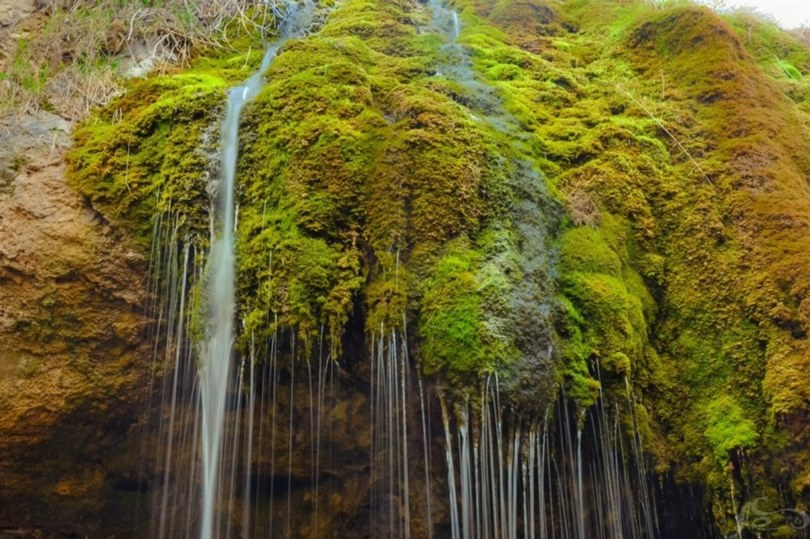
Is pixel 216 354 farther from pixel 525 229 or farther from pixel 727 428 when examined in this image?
pixel 727 428

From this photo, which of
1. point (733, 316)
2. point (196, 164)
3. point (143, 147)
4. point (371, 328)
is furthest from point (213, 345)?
point (733, 316)

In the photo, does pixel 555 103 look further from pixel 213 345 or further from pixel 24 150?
pixel 24 150

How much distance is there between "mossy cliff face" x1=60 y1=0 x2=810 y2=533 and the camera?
3.91 meters

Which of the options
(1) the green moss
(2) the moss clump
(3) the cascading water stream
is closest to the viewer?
(1) the green moss

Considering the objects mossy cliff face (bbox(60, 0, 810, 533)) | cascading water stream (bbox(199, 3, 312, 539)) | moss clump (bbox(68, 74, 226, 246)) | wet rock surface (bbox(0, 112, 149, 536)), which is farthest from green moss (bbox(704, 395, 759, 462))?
wet rock surface (bbox(0, 112, 149, 536))

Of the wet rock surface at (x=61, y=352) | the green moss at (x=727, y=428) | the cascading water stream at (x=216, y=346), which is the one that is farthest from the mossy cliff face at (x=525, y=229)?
the wet rock surface at (x=61, y=352)

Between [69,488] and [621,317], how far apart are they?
162 inches

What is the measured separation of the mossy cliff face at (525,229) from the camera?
3.91 m

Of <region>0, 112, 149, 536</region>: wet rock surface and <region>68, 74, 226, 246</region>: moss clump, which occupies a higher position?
<region>68, 74, 226, 246</region>: moss clump

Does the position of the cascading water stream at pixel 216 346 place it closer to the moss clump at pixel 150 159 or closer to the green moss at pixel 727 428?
the moss clump at pixel 150 159

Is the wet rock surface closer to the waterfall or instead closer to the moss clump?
the moss clump

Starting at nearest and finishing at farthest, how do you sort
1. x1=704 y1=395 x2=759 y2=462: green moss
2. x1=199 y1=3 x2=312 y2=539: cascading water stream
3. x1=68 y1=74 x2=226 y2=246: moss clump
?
x1=704 y1=395 x2=759 y2=462: green moss → x1=199 y1=3 x2=312 y2=539: cascading water stream → x1=68 y1=74 x2=226 y2=246: moss clump

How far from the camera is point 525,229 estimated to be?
4496mm

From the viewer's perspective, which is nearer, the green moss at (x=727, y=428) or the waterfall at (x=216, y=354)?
the green moss at (x=727, y=428)
